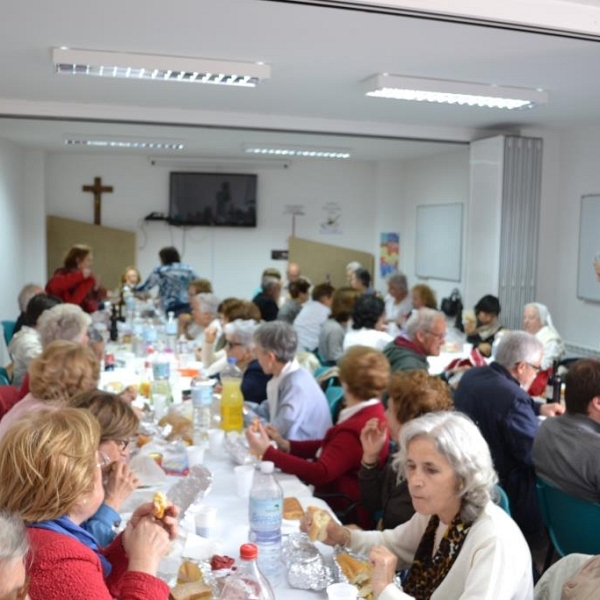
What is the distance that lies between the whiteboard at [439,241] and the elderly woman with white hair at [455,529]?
7.91 meters

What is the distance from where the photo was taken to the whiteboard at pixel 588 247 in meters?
7.46

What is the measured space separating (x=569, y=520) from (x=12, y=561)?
8.15 ft

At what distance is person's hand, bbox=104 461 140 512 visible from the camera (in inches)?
92.9

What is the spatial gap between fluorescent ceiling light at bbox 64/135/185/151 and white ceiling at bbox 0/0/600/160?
517 mm

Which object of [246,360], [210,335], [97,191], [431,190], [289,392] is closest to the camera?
[289,392]

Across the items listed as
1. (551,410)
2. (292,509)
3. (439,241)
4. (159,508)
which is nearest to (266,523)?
(292,509)

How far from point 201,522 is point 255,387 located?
6.59ft

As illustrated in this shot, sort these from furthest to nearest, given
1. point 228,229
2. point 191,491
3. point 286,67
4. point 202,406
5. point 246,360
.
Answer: point 228,229, point 286,67, point 246,360, point 202,406, point 191,491

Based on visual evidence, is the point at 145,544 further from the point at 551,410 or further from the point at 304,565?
the point at 551,410

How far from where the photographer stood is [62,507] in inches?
70.8

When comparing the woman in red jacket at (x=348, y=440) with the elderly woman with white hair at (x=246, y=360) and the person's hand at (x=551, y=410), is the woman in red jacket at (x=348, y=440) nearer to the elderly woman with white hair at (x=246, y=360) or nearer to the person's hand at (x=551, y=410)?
the elderly woman with white hair at (x=246, y=360)

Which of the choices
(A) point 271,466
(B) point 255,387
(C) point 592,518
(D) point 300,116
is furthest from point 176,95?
(C) point 592,518

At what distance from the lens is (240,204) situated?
1138cm

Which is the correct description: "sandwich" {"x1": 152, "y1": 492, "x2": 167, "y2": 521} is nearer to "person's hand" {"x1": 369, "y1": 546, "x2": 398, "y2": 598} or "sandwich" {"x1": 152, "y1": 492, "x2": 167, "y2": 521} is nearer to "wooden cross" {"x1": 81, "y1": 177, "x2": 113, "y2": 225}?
"person's hand" {"x1": 369, "y1": 546, "x2": 398, "y2": 598}
